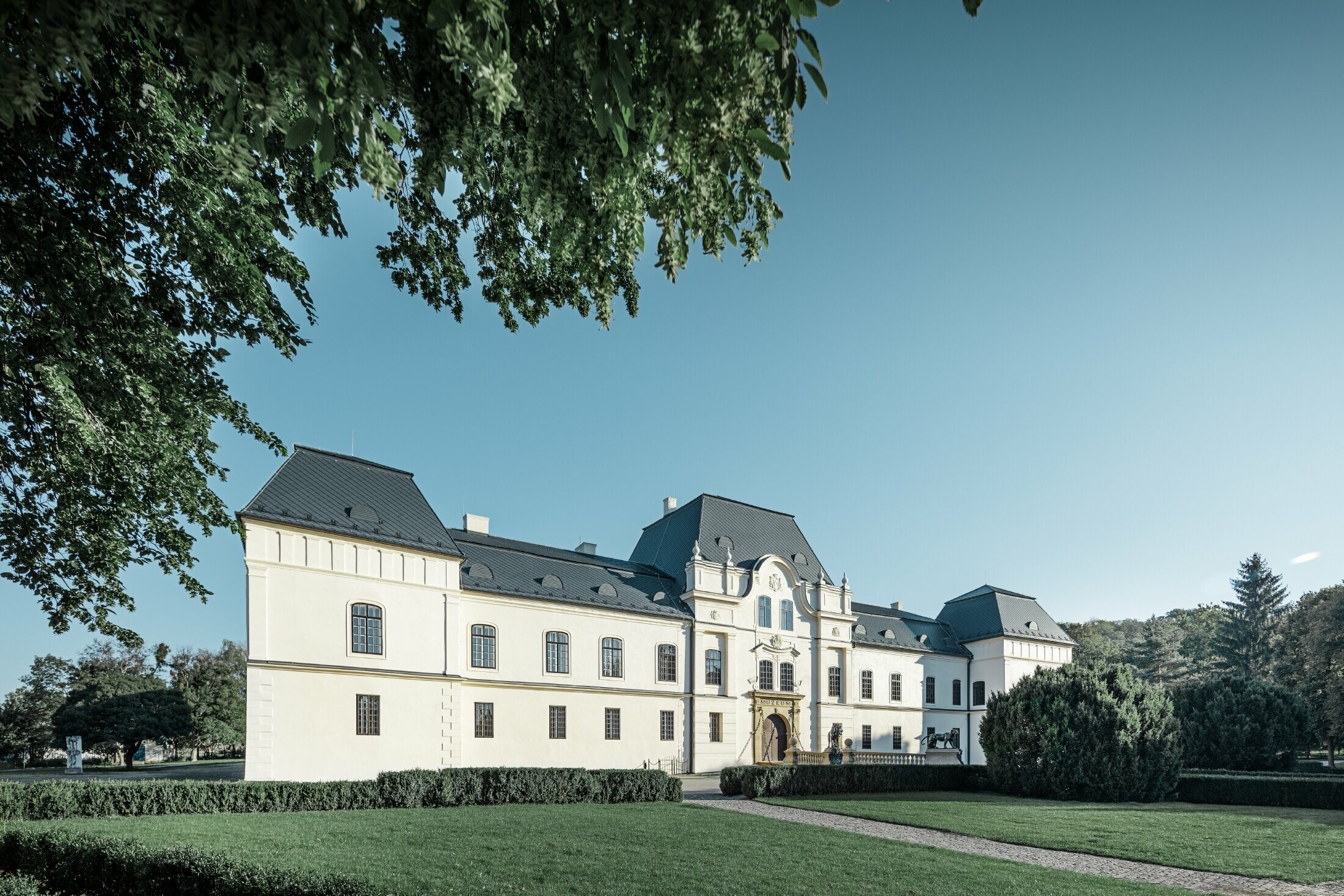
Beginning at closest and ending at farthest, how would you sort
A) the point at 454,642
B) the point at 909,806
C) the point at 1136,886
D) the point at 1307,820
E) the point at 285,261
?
the point at 285,261
the point at 1136,886
the point at 1307,820
the point at 909,806
the point at 454,642

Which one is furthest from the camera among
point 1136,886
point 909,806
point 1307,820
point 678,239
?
point 909,806

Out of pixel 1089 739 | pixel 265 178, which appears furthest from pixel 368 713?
pixel 1089 739

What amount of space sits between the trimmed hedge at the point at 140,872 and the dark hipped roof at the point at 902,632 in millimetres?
36558

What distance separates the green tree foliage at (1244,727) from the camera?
34312 millimetres

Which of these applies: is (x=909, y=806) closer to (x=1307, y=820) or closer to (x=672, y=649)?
(x=1307, y=820)

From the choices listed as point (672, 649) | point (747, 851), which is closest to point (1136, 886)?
point (747, 851)

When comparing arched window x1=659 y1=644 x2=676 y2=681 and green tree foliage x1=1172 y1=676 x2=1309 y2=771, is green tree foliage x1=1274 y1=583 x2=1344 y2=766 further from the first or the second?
arched window x1=659 y1=644 x2=676 y2=681

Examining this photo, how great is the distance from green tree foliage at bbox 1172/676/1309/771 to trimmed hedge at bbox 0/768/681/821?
27.1 metres

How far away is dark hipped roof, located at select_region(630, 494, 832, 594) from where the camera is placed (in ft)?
125

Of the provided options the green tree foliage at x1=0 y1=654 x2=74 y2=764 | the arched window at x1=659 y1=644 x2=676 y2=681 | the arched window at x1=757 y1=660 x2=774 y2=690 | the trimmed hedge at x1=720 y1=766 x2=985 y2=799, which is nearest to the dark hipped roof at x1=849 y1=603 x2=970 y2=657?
the arched window at x1=757 y1=660 x2=774 y2=690

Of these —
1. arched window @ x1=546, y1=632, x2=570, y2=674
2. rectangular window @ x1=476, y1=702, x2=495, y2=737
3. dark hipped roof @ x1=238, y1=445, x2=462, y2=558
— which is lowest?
rectangular window @ x1=476, y1=702, x2=495, y2=737

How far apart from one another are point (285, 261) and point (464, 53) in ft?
19.2

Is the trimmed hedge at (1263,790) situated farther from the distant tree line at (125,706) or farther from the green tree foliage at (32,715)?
the green tree foliage at (32,715)

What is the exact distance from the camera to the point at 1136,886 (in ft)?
36.5
